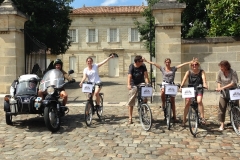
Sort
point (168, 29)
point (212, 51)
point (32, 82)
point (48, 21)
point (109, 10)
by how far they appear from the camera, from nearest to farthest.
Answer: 1. point (32, 82)
2. point (168, 29)
3. point (212, 51)
4. point (48, 21)
5. point (109, 10)

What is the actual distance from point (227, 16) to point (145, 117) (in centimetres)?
541

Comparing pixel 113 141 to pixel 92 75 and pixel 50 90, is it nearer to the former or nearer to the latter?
pixel 50 90

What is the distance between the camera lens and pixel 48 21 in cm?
1973

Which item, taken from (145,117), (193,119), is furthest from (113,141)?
(193,119)

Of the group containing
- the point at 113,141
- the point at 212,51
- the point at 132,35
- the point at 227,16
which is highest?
the point at 132,35

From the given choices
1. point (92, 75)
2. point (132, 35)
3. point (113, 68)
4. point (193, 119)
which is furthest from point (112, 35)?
point (193, 119)

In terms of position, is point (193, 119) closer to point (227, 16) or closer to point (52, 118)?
point (52, 118)

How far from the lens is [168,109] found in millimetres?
6520

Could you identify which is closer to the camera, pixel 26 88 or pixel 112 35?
pixel 26 88

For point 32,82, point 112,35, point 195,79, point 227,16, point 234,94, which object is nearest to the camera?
point 234,94

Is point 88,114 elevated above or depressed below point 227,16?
below

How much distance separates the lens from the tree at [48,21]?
17.7 m

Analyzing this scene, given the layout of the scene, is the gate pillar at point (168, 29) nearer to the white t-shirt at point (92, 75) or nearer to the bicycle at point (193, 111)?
the white t-shirt at point (92, 75)

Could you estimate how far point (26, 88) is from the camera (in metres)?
6.98
